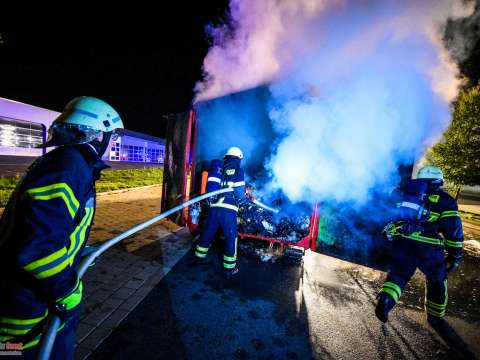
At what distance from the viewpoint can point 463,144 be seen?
12.8 meters

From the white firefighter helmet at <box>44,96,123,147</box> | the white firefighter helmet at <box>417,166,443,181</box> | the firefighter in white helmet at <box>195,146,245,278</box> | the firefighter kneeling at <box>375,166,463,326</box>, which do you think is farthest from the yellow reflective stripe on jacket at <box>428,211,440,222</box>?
the white firefighter helmet at <box>44,96,123,147</box>

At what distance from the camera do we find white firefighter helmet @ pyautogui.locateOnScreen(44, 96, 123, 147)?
1.69 meters

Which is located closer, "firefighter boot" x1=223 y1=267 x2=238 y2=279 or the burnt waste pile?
"firefighter boot" x1=223 y1=267 x2=238 y2=279

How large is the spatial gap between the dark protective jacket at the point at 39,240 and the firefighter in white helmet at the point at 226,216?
2883 mm

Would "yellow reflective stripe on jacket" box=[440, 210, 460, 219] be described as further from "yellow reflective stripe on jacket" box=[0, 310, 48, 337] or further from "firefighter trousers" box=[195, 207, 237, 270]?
"yellow reflective stripe on jacket" box=[0, 310, 48, 337]

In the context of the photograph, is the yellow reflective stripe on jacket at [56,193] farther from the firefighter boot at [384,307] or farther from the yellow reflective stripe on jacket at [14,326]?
the firefighter boot at [384,307]

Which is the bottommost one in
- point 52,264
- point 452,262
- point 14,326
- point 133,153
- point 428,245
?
point 452,262

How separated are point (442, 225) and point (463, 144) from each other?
12.6 meters

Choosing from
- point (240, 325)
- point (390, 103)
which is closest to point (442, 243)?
point (240, 325)

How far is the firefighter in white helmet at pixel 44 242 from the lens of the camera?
49.4 inches

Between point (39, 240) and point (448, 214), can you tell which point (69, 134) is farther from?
point (448, 214)

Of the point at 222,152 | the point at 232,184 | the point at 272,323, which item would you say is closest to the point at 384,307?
the point at 272,323

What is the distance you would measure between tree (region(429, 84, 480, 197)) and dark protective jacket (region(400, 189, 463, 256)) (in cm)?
1205

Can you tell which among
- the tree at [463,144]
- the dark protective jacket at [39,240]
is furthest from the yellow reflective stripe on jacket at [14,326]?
the tree at [463,144]
